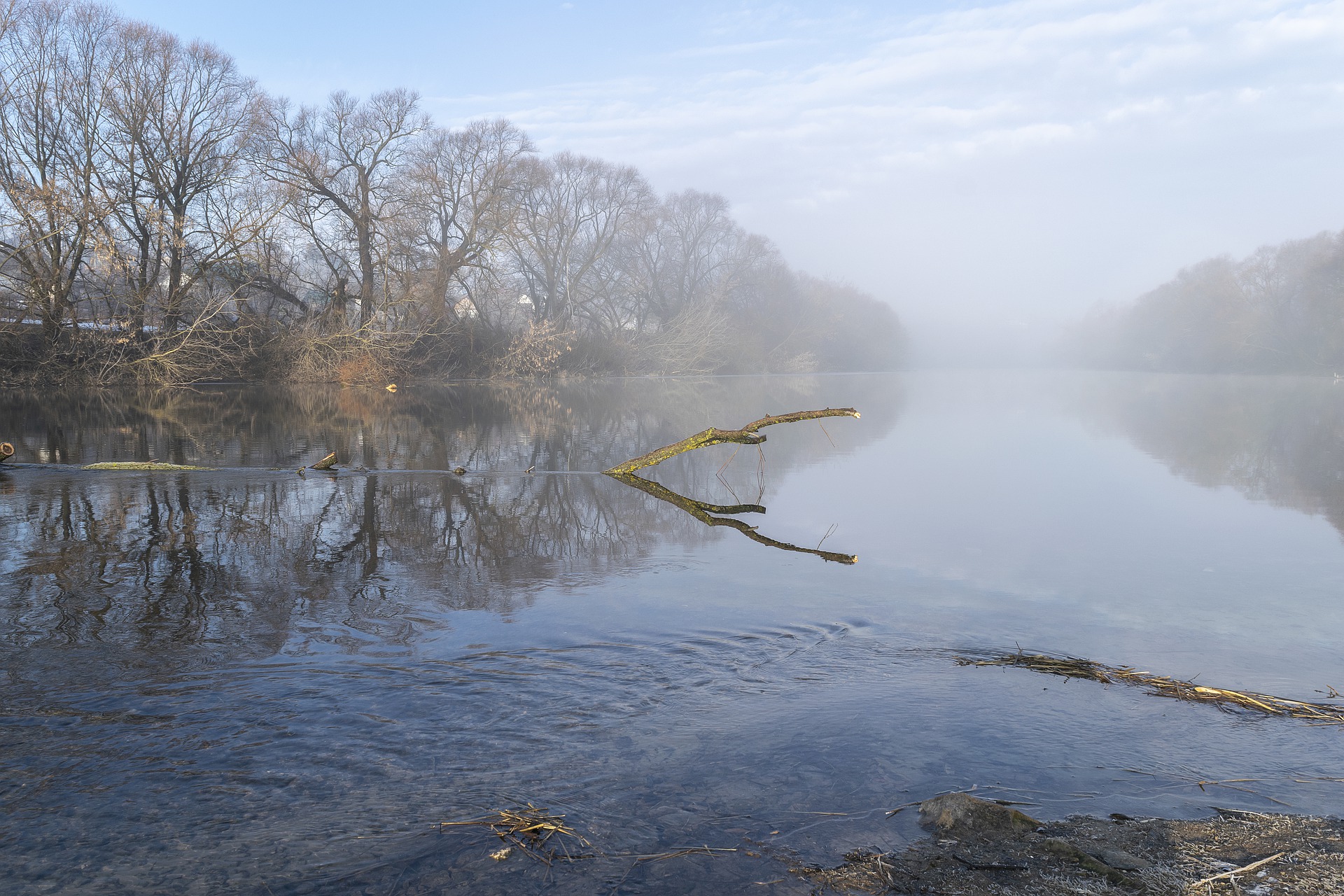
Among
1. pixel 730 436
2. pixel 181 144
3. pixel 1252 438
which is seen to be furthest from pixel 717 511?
pixel 181 144

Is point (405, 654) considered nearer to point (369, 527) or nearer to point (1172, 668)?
point (369, 527)

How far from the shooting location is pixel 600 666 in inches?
165

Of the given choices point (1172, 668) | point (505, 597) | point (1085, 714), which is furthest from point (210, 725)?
point (1172, 668)

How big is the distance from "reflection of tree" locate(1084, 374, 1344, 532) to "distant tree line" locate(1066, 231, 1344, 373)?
25.0 metres

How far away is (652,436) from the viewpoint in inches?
611

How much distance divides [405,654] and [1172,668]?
12.8 ft

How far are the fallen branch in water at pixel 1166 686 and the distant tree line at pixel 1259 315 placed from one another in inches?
2304

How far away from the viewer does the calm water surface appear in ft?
9.04

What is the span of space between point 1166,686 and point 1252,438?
1459 centimetres

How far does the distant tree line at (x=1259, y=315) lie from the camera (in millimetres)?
53062

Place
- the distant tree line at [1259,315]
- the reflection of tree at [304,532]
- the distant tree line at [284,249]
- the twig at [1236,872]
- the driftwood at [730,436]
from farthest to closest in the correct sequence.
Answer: the distant tree line at [1259,315] < the distant tree line at [284,249] < the driftwood at [730,436] < the reflection of tree at [304,532] < the twig at [1236,872]

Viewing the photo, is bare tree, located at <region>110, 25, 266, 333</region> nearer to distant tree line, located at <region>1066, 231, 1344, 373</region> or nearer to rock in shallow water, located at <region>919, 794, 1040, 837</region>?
rock in shallow water, located at <region>919, 794, 1040, 837</region>

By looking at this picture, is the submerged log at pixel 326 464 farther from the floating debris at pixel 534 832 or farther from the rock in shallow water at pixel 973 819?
the rock in shallow water at pixel 973 819

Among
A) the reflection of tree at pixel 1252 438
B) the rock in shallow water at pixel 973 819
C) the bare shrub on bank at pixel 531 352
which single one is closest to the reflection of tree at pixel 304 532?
the rock in shallow water at pixel 973 819
